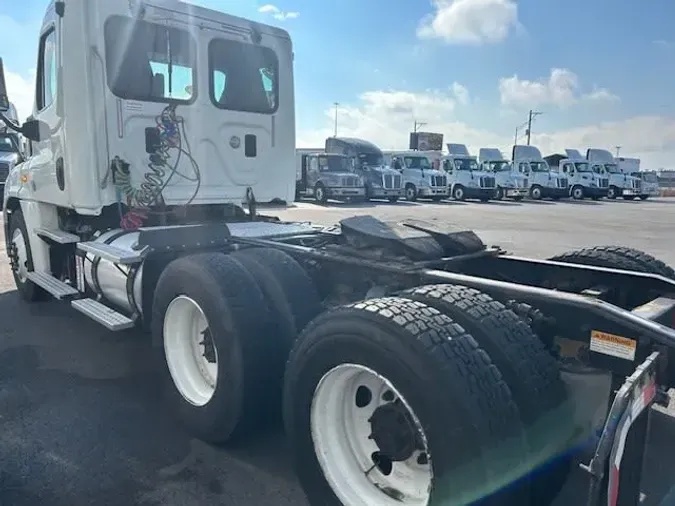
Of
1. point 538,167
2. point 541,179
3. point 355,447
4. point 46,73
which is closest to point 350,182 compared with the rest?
point 541,179

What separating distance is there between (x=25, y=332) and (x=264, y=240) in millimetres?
3034

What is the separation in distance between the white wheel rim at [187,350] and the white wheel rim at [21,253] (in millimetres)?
3554

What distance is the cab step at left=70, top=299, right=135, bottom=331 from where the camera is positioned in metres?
4.35

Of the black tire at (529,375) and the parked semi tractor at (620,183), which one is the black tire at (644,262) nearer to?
the black tire at (529,375)

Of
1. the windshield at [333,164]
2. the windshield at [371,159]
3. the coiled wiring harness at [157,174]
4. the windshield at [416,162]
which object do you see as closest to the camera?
the coiled wiring harness at [157,174]

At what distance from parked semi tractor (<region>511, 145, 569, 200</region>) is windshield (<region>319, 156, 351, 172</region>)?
1229cm

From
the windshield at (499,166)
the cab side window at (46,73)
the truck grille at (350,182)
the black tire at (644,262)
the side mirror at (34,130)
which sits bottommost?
the black tire at (644,262)

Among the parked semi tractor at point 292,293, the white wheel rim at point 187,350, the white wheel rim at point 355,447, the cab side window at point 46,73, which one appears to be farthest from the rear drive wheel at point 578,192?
the white wheel rim at point 355,447

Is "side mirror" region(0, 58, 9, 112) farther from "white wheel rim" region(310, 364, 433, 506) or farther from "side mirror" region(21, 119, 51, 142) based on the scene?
"white wheel rim" region(310, 364, 433, 506)

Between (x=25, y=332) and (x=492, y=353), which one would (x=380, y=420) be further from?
(x=25, y=332)

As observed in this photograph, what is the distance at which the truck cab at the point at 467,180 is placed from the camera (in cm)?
3023

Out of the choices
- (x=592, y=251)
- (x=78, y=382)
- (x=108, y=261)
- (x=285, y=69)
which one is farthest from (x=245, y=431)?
(x=285, y=69)

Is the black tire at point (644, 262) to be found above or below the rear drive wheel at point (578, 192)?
above

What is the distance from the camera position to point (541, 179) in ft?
109
